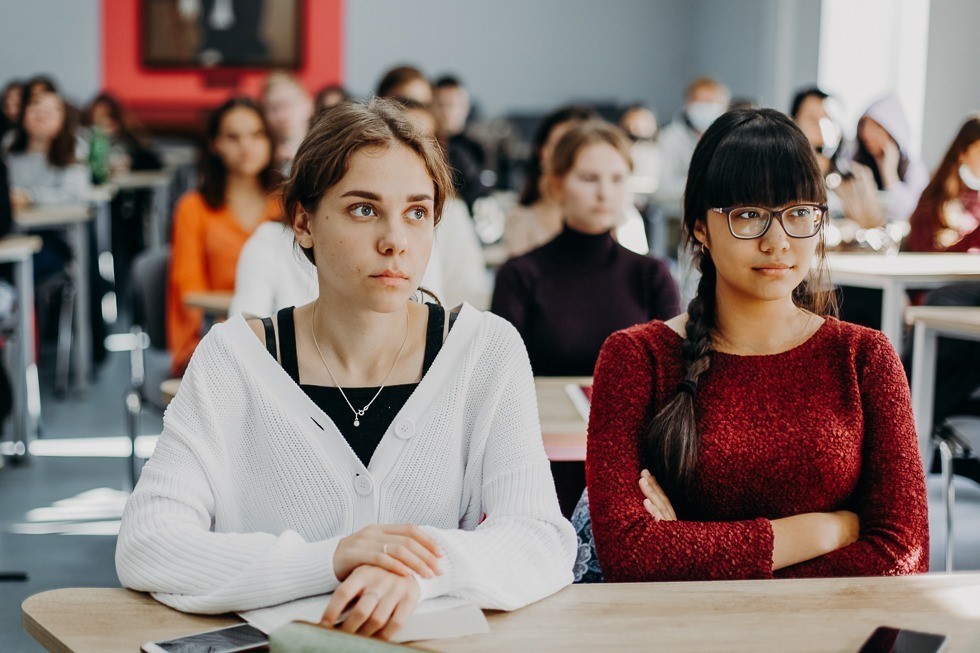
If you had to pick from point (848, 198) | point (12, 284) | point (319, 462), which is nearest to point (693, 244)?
point (319, 462)

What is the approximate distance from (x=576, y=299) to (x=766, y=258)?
1.28m

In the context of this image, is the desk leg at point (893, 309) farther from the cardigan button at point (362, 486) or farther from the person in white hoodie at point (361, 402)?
the cardigan button at point (362, 486)

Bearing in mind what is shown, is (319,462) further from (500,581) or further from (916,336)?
(916,336)

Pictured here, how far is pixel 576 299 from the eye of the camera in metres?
2.82

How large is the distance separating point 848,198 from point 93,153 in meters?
4.17

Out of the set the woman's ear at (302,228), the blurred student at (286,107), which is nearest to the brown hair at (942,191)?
the blurred student at (286,107)

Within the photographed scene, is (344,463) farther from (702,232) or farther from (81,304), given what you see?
(81,304)

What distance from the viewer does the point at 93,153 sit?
6473mm

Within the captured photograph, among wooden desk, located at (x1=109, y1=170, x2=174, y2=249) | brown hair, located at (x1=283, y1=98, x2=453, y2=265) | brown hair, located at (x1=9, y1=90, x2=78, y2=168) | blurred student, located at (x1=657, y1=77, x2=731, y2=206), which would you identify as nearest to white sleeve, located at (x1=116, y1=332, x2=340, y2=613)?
brown hair, located at (x1=283, y1=98, x2=453, y2=265)

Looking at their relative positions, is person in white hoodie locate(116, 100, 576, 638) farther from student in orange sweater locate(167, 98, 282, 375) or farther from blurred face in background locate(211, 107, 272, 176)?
blurred face in background locate(211, 107, 272, 176)

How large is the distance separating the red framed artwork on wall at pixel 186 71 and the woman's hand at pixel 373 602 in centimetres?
1052

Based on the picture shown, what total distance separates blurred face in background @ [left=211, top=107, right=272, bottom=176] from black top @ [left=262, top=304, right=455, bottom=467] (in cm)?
231

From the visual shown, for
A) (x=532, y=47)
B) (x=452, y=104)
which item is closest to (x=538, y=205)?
(x=452, y=104)

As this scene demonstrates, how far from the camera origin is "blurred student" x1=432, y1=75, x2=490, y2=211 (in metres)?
5.27
